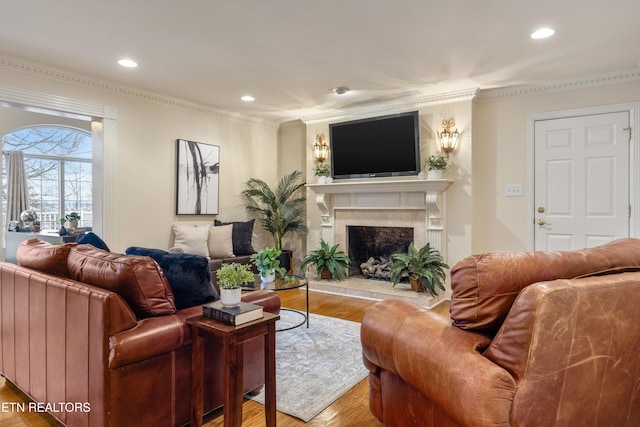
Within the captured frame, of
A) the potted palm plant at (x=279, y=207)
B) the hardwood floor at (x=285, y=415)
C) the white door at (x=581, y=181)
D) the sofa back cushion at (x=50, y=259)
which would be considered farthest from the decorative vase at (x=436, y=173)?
the sofa back cushion at (x=50, y=259)

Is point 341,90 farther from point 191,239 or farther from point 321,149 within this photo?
point 191,239

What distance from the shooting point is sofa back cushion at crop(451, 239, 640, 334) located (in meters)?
1.24

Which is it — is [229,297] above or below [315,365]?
above

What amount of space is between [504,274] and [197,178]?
427 cm

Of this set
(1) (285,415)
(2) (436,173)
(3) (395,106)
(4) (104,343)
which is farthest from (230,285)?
(3) (395,106)

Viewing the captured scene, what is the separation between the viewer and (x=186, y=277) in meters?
1.96

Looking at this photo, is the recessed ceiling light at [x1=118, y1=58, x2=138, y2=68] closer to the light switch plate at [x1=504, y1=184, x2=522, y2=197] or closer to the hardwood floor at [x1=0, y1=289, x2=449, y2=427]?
the hardwood floor at [x1=0, y1=289, x2=449, y2=427]

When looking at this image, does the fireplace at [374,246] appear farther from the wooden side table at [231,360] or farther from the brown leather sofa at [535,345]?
the brown leather sofa at [535,345]

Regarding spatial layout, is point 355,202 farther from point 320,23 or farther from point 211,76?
point 320,23

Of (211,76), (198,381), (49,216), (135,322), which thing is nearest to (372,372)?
(198,381)

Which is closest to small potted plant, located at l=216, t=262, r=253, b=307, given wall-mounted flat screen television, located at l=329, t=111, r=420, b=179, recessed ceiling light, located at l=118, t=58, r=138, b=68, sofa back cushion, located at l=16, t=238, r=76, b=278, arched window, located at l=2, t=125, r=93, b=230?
sofa back cushion, located at l=16, t=238, r=76, b=278

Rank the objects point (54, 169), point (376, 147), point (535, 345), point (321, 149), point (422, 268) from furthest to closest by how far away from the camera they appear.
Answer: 1. point (54, 169)
2. point (321, 149)
3. point (376, 147)
4. point (422, 268)
5. point (535, 345)

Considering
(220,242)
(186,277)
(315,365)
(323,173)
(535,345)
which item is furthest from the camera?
(323,173)

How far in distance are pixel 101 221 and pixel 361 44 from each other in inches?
123
